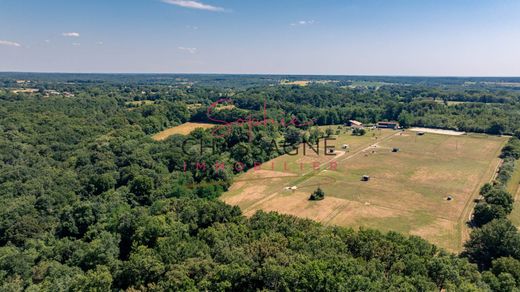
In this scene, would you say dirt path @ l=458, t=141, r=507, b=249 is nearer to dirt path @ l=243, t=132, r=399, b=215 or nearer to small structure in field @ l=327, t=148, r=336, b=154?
dirt path @ l=243, t=132, r=399, b=215

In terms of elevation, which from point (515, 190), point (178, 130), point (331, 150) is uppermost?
point (178, 130)

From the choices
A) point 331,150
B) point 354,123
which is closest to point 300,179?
point 331,150

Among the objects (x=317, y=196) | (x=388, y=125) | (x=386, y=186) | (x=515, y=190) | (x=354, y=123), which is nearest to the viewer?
(x=317, y=196)

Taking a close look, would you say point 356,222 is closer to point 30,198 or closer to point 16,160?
point 30,198

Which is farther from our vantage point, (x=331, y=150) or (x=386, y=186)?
(x=331, y=150)

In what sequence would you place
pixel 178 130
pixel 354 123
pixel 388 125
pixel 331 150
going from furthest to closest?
1. pixel 354 123
2. pixel 388 125
3. pixel 178 130
4. pixel 331 150

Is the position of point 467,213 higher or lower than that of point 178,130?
lower

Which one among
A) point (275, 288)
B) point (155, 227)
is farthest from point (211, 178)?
point (275, 288)

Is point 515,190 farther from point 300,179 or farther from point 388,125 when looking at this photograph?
point 388,125

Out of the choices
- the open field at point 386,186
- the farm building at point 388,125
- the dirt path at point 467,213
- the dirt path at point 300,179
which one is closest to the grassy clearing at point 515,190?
the dirt path at point 467,213
